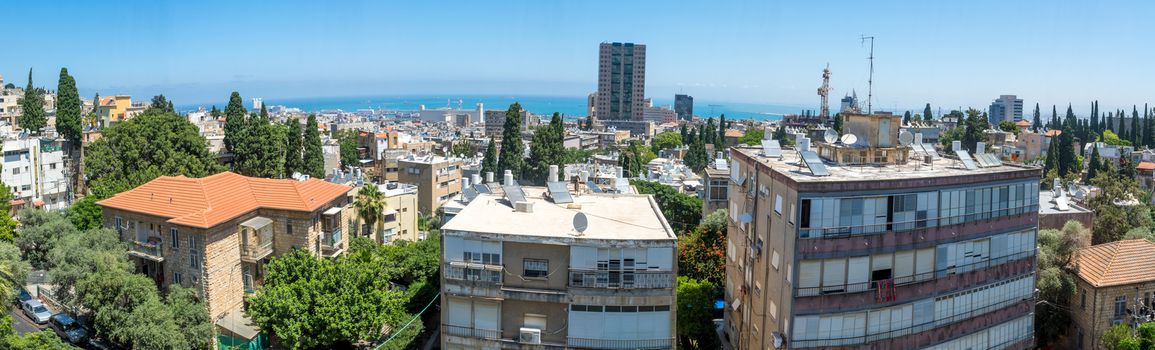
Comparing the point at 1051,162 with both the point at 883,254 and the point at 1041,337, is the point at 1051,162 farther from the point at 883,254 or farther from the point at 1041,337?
the point at 883,254

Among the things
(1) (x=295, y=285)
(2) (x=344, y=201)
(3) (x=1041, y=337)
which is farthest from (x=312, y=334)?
(3) (x=1041, y=337)

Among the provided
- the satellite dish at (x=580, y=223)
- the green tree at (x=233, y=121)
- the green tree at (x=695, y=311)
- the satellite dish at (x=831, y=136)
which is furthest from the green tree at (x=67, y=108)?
the satellite dish at (x=831, y=136)

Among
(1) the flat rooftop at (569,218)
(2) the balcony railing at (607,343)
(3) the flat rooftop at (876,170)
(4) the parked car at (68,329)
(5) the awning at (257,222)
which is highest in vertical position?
(3) the flat rooftop at (876,170)

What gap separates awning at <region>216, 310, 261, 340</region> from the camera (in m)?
33.1

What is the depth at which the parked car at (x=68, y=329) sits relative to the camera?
109 ft

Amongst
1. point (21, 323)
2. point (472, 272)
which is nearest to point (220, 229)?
point (21, 323)

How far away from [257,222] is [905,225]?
26.3 meters

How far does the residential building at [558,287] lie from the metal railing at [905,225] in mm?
4345

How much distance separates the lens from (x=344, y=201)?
127 feet

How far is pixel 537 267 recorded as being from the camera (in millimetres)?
23375

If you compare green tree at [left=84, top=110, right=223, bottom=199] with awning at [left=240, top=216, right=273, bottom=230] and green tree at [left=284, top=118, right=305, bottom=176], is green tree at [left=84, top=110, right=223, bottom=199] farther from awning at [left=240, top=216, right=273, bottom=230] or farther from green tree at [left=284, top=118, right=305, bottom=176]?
awning at [left=240, top=216, right=273, bottom=230]

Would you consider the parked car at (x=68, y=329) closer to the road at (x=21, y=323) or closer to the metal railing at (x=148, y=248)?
the road at (x=21, y=323)

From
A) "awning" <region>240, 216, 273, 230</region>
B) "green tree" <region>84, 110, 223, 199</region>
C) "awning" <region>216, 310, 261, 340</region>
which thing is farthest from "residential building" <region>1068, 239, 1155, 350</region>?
"green tree" <region>84, 110, 223, 199</region>

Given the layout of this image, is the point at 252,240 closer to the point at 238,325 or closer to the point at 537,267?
the point at 238,325
